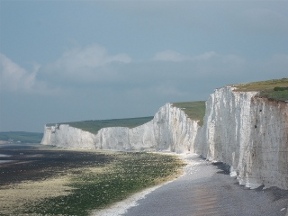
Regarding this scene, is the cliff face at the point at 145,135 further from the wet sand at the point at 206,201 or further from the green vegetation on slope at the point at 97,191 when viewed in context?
the wet sand at the point at 206,201

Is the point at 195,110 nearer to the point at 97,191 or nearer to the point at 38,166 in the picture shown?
the point at 38,166

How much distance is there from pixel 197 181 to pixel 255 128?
29.3 ft

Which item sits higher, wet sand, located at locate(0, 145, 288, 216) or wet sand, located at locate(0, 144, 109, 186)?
wet sand, located at locate(0, 144, 109, 186)

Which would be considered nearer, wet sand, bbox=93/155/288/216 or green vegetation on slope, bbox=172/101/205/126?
wet sand, bbox=93/155/288/216

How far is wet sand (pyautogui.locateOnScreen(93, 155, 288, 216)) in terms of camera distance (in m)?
25.6

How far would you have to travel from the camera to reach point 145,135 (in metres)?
136

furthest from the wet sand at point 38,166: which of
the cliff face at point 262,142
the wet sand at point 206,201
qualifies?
the cliff face at point 262,142

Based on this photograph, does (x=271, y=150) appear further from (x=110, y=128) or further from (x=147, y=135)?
(x=110, y=128)

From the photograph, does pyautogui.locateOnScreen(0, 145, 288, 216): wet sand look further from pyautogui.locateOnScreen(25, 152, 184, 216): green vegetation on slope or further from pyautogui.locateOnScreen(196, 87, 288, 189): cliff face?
pyautogui.locateOnScreen(25, 152, 184, 216): green vegetation on slope

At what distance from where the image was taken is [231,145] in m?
48.3

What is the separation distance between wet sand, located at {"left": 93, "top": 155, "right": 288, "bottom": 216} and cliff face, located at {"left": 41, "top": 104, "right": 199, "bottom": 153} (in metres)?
56.8

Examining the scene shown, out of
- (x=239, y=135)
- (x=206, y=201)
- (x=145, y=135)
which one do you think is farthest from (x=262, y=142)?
(x=145, y=135)

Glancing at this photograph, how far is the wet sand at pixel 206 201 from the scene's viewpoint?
25.6m

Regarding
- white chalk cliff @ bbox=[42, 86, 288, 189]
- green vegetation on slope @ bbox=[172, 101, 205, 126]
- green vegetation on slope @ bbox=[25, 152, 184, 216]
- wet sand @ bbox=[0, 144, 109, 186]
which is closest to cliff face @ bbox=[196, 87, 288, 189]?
white chalk cliff @ bbox=[42, 86, 288, 189]
